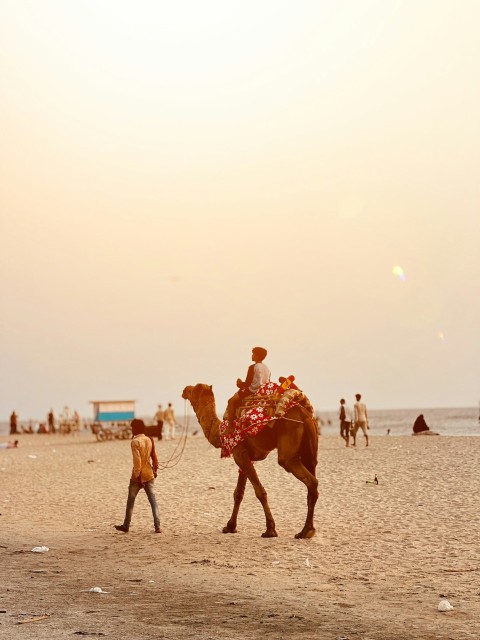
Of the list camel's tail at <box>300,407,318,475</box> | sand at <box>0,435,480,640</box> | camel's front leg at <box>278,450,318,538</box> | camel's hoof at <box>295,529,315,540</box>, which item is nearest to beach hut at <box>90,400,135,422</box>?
sand at <box>0,435,480,640</box>

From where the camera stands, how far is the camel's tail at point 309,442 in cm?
1391

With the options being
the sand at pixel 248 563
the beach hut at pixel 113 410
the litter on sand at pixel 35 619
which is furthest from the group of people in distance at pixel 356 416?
the litter on sand at pixel 35 619

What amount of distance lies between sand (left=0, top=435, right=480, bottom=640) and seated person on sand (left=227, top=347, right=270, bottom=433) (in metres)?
2.19

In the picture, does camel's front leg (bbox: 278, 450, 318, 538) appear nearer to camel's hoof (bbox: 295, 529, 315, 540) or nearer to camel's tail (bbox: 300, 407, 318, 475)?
camel's hoof (bbox: 295, 529, 315, 540)

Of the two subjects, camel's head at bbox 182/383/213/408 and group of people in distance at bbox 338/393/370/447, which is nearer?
camel's head at bbox 182/383/213/408

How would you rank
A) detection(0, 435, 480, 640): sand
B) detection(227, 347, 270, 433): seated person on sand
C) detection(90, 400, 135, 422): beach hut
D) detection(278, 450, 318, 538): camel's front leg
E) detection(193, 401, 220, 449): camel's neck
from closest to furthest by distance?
detection(0, 435, 480, 640): sand → detection(278, 450, 318, 538): camel's front leg → detection(227, 347, 270, 433): seated person on sand → detection(193, 401, 220, 449): camel's neck → detection(90, 400, 135, 422): beach hut

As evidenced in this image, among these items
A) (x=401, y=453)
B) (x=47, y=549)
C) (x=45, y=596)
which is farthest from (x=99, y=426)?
(x=45, y=596)

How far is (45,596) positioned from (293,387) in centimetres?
586

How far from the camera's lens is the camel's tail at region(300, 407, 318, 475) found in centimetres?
1391

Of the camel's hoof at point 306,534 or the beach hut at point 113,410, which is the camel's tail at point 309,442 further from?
the beach hut at point 113,410

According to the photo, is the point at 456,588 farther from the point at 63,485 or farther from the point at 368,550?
the point at 63,485

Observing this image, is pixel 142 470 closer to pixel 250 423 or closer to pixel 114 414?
pixel 250 423

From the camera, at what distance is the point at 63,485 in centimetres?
2428

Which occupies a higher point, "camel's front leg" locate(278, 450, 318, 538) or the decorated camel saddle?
the decorated camel saddle
